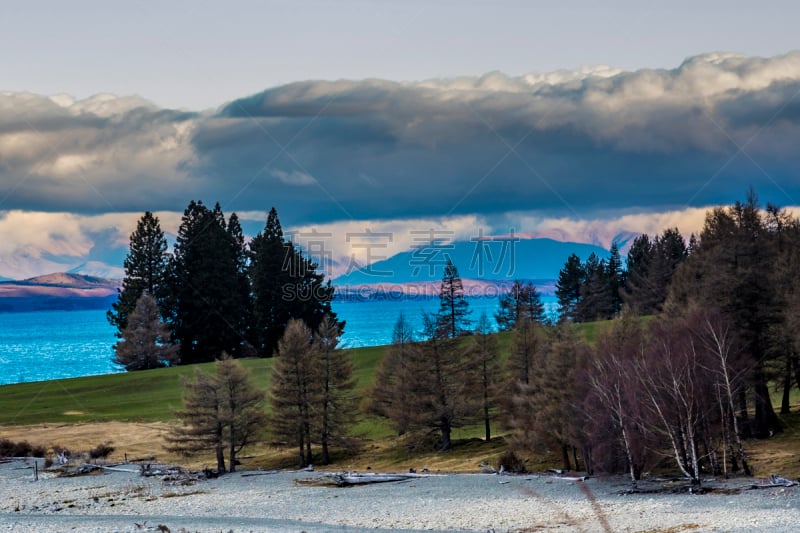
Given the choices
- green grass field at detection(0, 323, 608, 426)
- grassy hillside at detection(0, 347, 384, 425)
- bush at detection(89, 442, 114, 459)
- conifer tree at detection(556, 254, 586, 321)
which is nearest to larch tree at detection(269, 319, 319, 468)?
green grass field at detection(0, 323, 608, 426)

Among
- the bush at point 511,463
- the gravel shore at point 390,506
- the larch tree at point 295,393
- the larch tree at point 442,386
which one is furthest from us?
the larch tree at point 442,386

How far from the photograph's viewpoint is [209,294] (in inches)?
4601

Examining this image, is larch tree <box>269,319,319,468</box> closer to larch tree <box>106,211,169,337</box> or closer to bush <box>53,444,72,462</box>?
bush <box>53,444,72,462</box>

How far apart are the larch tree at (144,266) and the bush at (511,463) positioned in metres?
73.5

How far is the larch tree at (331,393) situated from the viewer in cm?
6309

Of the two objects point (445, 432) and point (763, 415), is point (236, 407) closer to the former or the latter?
point (445, 432)

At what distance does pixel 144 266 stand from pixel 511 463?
7849 centimetres

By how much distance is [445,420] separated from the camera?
63875 millimetres

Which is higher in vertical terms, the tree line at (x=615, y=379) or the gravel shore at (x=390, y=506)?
the tree line at (x=615, y=379)

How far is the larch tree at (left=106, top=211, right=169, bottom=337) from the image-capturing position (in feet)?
384

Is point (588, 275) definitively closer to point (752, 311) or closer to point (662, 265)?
point (662, 265)

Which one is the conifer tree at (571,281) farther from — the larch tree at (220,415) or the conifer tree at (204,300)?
the larch tree at (220,415)

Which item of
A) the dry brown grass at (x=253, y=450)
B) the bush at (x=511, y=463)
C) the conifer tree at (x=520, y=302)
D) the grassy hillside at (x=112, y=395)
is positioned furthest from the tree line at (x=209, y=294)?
the bush at (x=511, y=463)

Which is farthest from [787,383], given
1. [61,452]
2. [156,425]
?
[61,452]
